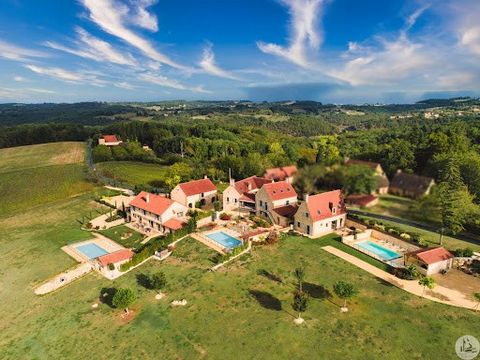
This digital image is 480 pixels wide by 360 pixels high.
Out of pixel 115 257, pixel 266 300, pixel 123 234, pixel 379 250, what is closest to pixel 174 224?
pixel 123 234

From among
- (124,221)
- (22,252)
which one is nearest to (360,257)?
(124,221)

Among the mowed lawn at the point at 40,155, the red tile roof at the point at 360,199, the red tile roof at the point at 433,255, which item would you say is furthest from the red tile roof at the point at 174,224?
the mowed lawn at the point at 40,155

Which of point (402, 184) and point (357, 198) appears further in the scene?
point (357, 198)

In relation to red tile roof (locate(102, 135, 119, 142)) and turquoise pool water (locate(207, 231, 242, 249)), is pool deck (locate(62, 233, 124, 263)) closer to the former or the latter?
turquoise pool water (locate(207, 231, 242, 249))

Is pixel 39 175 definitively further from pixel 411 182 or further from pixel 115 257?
pixel 411 182

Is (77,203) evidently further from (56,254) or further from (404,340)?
(404,340)

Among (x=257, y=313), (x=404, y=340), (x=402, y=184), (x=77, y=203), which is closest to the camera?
(x=402, y=184)

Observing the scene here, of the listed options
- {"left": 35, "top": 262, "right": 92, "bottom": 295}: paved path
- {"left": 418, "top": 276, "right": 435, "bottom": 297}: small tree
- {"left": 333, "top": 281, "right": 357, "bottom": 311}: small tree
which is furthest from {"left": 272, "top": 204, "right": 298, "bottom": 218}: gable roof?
{"left": 35, "top": 262, "right": 92, "bottom": 295}: paved path
